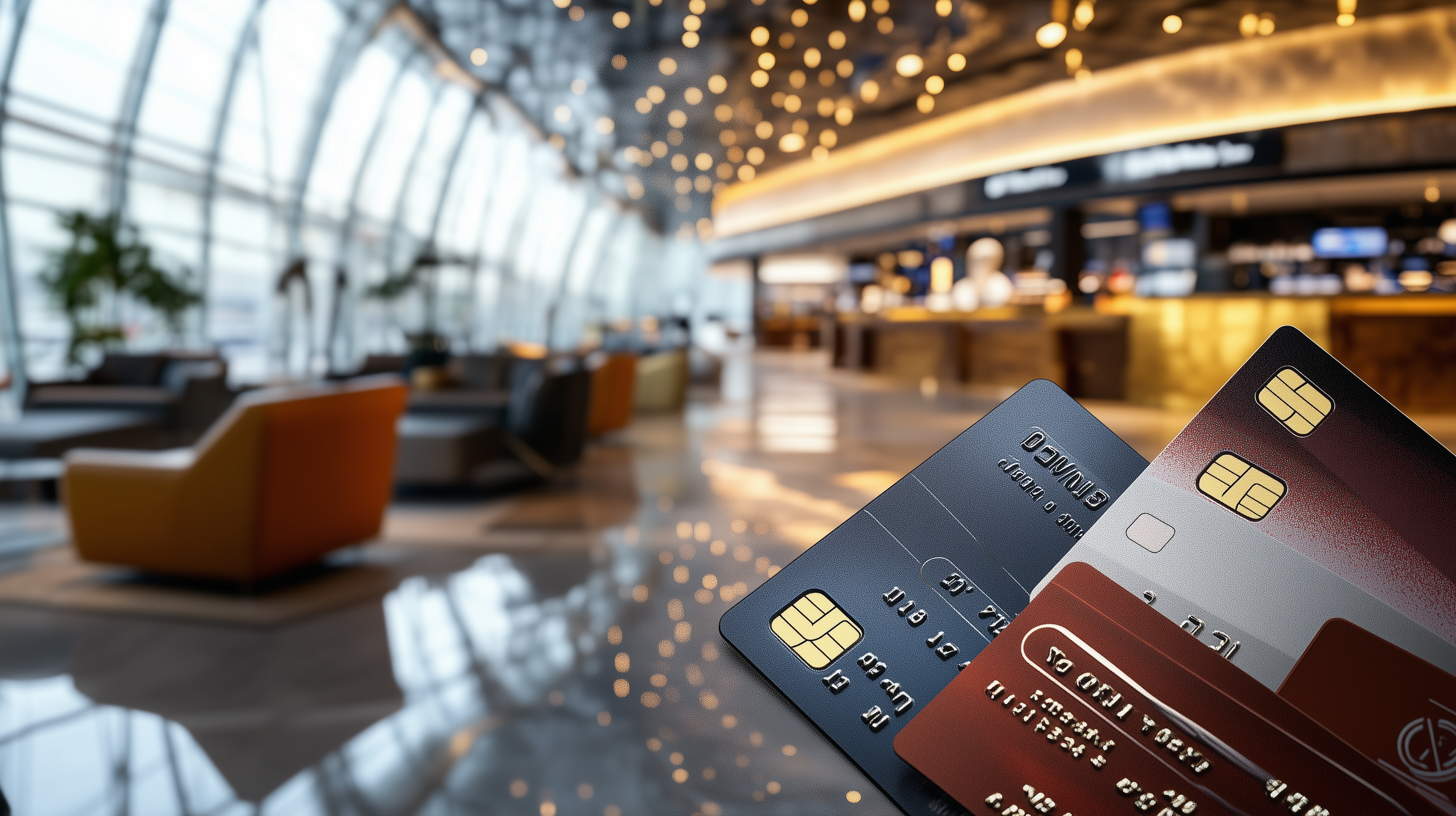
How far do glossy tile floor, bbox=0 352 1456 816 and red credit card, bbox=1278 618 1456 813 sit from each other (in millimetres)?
273

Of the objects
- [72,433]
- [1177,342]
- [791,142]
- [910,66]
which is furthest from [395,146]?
[1177,342]

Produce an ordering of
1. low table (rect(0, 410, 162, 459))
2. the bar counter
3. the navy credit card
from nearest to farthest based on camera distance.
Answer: the navy credit card < low table (rect(0, 410, 162, 459)) < the bar counter

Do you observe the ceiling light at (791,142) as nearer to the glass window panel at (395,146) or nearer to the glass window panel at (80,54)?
the glass window panel at (395,146)

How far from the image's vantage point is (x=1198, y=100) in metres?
10.4

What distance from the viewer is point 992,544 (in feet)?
2.17

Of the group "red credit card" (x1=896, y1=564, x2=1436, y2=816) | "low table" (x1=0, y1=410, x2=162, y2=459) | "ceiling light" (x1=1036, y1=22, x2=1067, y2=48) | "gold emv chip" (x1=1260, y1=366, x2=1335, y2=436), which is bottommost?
"low table" (x1=0, y1=410, x2=162, y2=459)

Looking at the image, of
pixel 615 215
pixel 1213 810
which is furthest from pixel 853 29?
pixel 615 215

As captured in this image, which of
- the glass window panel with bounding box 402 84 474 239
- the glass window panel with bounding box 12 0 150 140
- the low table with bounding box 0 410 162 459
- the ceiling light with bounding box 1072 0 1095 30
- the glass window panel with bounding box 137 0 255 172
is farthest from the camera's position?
the glass window panel with bounding box 402 84 474 239

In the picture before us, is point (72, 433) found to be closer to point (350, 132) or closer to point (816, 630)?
point (816, 630)

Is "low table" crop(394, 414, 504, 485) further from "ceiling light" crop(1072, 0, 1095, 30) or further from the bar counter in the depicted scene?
"ceiling light" crop(1072, 0, 1095, 30)

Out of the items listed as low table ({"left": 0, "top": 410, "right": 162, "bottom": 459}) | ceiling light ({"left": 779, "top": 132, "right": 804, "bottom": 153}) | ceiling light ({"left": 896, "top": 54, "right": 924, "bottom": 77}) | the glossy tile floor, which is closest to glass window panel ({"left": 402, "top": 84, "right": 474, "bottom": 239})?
ceiling light ({"left": 779, "top": 132, "right": 804, "bottom": 153})

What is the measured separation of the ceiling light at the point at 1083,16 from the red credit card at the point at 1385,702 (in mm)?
8969

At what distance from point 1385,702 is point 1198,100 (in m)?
11.7

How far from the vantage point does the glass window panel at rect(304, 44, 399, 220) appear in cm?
1025
